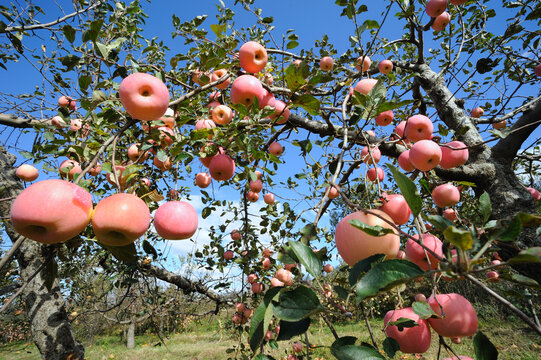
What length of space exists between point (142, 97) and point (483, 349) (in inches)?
55.7

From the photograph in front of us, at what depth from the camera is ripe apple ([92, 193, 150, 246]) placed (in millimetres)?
879

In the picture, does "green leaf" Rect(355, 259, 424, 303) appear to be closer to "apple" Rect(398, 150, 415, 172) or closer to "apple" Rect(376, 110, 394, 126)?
"apple" Rect(398, 150, 415, 172)

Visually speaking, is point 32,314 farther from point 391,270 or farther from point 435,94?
point 435,94

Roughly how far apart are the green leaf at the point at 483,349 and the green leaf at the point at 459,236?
0.35 meters

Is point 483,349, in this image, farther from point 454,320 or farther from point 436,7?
point 436,7

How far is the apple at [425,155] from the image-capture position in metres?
1.49

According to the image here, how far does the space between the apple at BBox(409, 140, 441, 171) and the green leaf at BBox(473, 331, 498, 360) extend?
0.98m

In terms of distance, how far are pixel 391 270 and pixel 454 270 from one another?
0.14 m

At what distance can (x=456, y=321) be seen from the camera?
0.96 m

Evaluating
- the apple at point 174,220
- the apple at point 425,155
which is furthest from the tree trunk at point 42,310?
the apple at point 425,155

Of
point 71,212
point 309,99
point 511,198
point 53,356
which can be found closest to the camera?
point 71,212

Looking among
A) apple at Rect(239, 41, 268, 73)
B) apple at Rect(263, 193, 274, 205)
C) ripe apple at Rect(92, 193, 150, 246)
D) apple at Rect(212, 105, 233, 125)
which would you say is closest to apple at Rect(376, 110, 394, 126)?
apple at Rect(239, 41, 268, 73)

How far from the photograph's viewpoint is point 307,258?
79 centimetres

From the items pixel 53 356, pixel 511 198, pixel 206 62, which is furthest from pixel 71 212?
pixel 511 198
